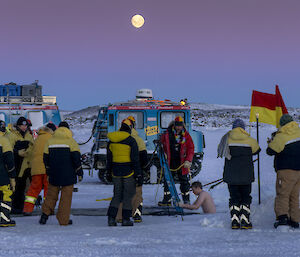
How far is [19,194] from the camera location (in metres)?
9.33

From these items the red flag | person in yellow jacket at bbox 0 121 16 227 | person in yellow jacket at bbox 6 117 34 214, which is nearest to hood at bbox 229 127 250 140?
the red flag

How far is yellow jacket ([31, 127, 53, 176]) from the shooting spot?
888 centimetres

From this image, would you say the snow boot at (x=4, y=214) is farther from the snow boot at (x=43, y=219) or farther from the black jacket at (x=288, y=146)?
the black jacket at (x=288, y=146)

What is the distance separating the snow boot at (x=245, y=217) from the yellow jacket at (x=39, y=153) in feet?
11.8

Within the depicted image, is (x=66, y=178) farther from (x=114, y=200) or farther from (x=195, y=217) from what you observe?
(x=195, y=217)

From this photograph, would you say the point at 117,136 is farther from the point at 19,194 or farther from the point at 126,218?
the point at 19,194

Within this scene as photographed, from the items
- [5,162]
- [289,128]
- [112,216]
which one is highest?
[289,128]

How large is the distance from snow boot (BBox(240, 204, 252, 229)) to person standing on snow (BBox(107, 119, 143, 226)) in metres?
1.60

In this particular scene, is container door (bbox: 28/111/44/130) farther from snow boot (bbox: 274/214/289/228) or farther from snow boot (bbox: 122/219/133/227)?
snow boot (bbox: 274/214/289/228)

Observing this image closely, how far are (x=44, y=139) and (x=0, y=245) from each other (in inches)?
130

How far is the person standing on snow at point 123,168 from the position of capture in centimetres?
761

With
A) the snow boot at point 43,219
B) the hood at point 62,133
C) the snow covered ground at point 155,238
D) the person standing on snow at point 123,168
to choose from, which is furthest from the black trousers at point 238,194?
the snow boot at point 43,219

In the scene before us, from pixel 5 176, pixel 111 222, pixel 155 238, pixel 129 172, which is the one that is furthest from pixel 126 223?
pixel 5 176

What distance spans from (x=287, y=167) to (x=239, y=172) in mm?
672
